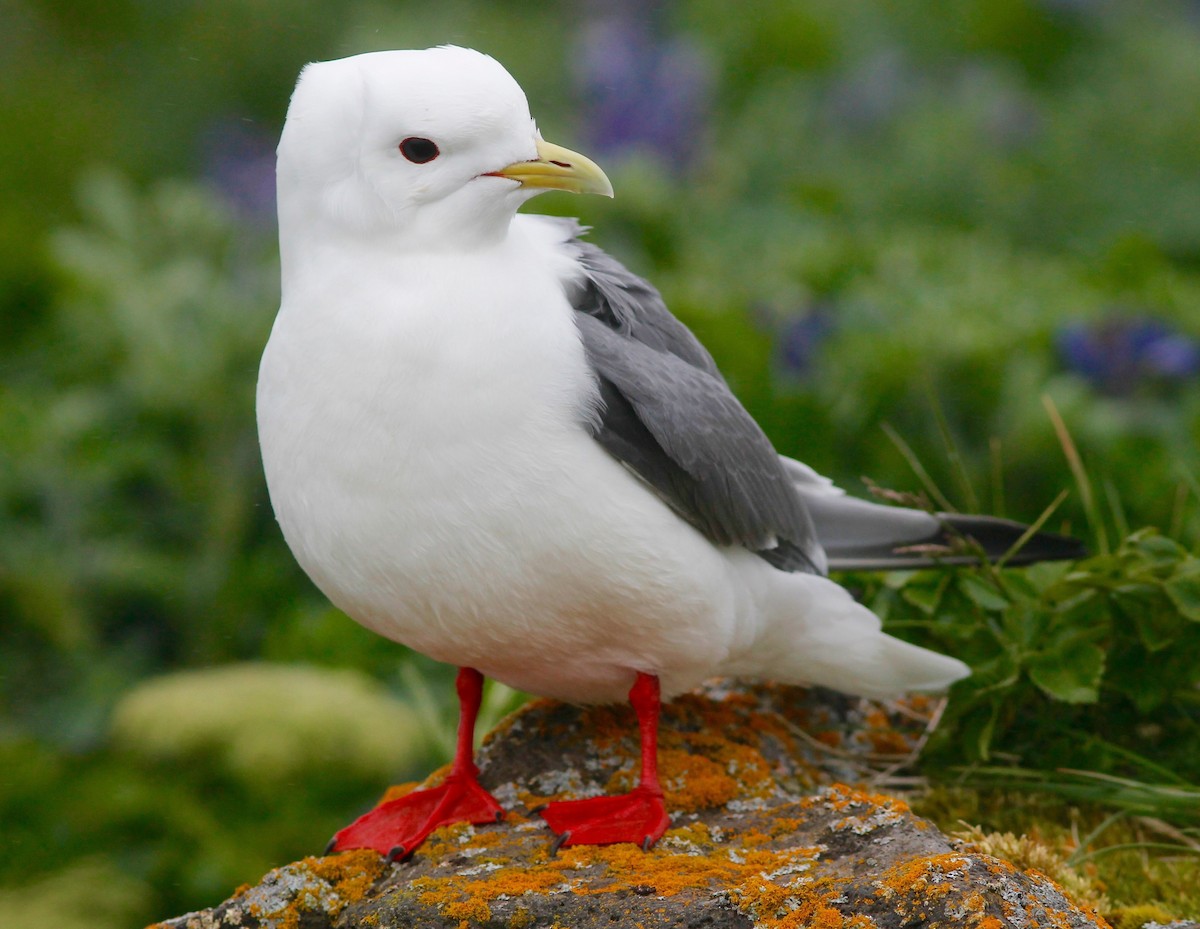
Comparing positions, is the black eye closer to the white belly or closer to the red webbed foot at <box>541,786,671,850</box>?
the white belly

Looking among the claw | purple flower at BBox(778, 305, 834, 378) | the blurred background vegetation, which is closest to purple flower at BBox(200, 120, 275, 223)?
the blurred background vegetation

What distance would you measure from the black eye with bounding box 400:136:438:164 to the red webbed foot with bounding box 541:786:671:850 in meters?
1.46

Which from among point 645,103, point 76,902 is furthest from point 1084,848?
point 645,103

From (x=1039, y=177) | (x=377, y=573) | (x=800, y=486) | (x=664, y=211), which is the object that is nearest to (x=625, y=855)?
(x=377, y=573)

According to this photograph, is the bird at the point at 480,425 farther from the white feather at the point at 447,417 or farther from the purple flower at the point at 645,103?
the purple flower at the point at 645,103

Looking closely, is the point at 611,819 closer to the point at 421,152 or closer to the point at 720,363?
the point at 421,152

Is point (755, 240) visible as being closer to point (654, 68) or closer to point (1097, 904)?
point (654, 68)

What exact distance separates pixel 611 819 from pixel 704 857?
0.26m

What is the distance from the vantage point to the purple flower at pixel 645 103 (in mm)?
9328

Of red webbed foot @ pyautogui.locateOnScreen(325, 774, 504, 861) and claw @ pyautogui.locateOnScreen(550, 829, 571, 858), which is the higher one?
claw @ pyautogui.locateOnScreen(550, 829, 571, 858)

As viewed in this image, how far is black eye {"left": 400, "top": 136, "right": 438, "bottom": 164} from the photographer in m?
3.02

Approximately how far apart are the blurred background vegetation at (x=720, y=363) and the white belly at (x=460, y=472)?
1195 mm

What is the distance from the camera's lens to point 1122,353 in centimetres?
595

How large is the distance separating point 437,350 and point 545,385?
0.24 meters
